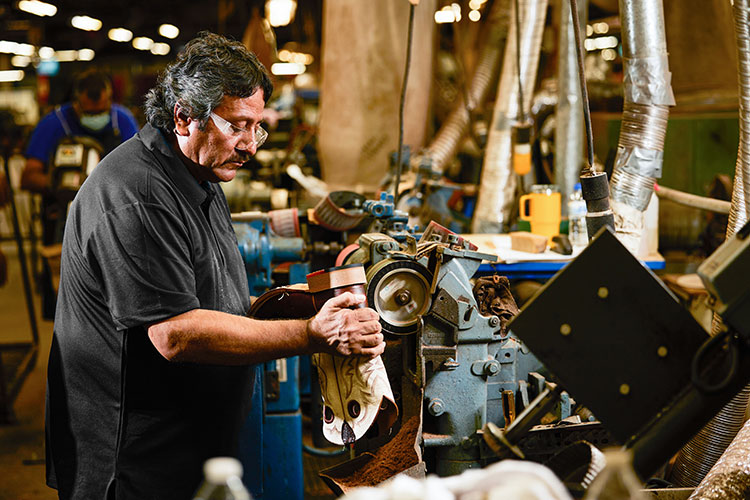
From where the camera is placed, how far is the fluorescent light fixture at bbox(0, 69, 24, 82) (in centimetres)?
1673

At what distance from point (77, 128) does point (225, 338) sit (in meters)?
3.39

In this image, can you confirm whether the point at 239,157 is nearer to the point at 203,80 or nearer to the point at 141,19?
the point at 203,80

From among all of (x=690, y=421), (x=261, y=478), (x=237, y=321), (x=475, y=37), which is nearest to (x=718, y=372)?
(x=690, y=421)

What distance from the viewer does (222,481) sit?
781 millimetres

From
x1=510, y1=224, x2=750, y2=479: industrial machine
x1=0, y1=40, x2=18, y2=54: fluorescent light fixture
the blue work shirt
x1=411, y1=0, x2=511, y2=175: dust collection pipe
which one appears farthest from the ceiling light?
x1=510, y1=224, x2=750, y2=479: industrial machine

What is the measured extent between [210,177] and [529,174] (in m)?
2.58

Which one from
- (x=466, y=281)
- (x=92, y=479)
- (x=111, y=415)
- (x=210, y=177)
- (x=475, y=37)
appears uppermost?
(x=475, y=37)

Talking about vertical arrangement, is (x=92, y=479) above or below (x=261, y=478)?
above

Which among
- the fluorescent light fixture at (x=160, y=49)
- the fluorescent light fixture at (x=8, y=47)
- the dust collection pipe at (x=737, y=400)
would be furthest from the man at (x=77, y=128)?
the fluorescent light fixture at (x=160, y=49)

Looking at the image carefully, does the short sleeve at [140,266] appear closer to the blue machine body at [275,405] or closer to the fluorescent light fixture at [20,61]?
the blue machine body at [275,405]

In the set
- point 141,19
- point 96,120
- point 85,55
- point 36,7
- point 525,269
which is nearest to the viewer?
point 525,269

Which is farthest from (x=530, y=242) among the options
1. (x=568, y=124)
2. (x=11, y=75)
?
(x=11, y=75)

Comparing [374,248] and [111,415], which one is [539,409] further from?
[111,415]

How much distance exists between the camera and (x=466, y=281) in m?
1.87
